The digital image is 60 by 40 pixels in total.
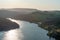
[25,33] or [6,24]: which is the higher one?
[6,24]

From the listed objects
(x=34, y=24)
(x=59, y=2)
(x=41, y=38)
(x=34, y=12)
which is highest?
(x=59, y=2)

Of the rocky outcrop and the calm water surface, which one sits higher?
the rocky outcrop

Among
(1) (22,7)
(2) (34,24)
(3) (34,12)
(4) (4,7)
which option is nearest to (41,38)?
(2) (34,24)

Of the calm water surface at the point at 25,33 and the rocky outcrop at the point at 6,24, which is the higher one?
the rocky outcrop at the point at 6,24

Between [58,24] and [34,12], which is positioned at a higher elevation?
[34,12]

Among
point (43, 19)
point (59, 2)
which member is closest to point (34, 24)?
point (43, 19)

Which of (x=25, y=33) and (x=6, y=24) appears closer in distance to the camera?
(x=6, y=24)

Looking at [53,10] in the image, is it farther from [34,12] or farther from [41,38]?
[41,38]

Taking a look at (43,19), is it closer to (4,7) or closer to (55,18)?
(55,18)
